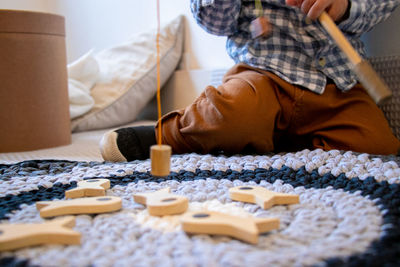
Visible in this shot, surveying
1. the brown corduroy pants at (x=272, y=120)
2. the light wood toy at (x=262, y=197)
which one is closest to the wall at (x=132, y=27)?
the brown corduroy pants at (x=272, y=120)

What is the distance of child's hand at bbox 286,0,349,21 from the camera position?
2.06 feet

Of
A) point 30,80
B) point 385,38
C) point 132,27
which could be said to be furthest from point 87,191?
point 132,27

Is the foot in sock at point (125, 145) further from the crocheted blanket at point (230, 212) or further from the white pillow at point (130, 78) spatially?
the white pillow at point (130, 78)

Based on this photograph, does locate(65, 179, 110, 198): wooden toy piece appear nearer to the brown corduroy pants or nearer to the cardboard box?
the brown corduroy pants

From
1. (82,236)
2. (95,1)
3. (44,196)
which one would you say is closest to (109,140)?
(44,196)

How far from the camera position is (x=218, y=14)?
81 centimetres

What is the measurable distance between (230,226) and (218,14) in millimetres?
547

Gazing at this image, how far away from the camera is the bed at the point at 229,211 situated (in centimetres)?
33

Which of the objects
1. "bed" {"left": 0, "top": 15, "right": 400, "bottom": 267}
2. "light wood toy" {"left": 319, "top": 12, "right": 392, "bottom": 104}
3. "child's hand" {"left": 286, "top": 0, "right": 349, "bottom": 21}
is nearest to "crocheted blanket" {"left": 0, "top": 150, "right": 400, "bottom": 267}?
"bed" {"left": 0, "top": 15, "right": 400, "bottom": 267}

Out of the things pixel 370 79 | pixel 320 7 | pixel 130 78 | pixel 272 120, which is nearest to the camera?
pixel 370 79

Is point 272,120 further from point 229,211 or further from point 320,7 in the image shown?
point 229,211

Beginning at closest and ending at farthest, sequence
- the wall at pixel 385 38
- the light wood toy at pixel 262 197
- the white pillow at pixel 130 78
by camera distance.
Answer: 1. the light wood toy at pixel 262 197
2. the wall at pixel 385 38
3. the white pillow at pixel 130 78

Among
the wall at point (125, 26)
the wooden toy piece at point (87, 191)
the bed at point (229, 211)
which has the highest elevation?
the wall at point (125, 26)

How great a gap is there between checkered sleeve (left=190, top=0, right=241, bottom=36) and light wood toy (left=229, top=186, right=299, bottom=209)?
17.3 inches
